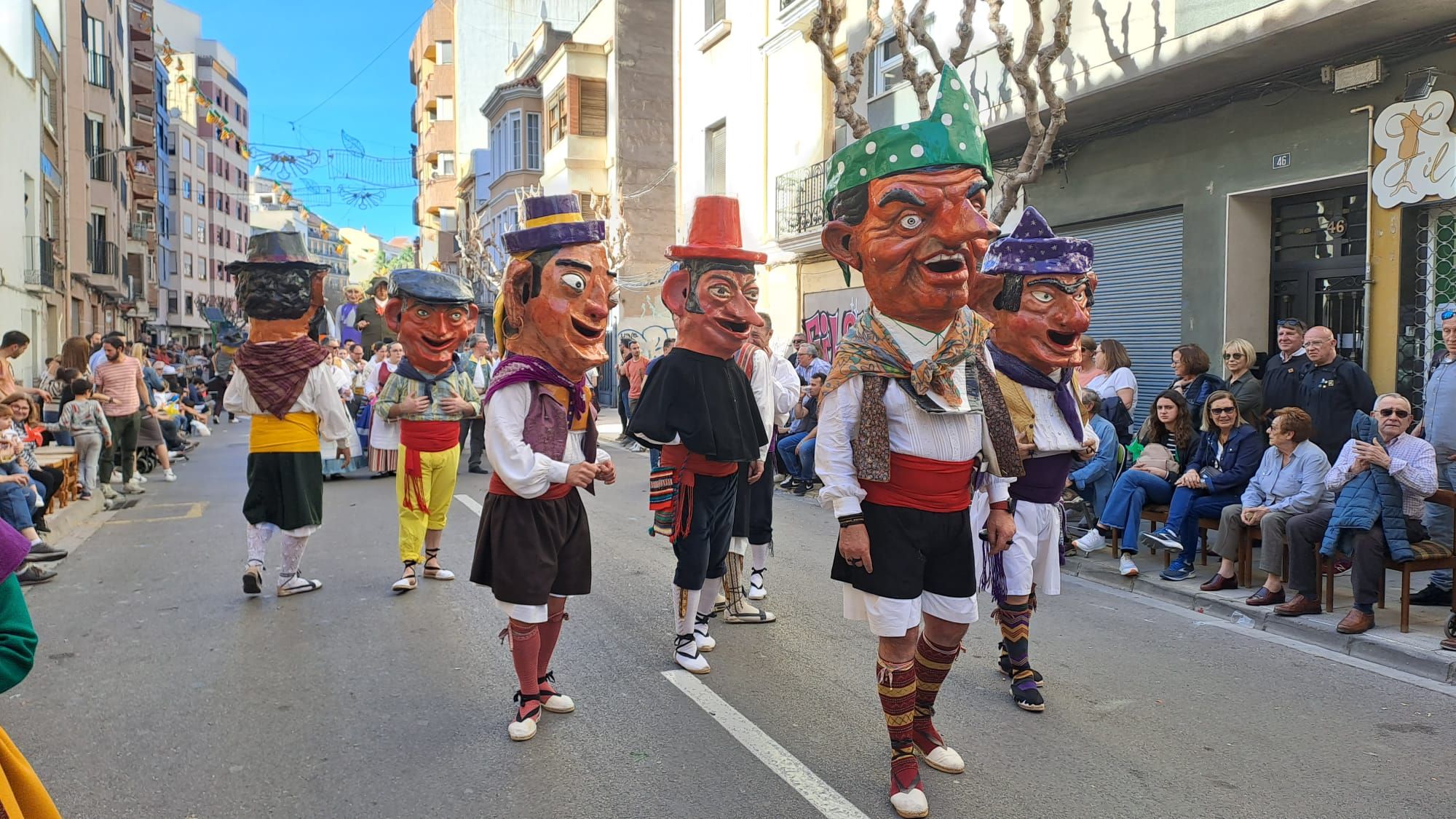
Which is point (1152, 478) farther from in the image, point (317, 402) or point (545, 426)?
point (317, 402)

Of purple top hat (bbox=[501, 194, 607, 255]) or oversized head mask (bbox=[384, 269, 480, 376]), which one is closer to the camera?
purple top hat (bbox=[501, 194, 607, 255])

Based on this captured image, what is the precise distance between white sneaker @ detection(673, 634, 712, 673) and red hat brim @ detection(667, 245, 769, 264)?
2029mm

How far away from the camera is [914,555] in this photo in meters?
3.77

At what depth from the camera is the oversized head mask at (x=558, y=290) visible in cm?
455

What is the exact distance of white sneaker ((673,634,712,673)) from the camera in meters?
5.25

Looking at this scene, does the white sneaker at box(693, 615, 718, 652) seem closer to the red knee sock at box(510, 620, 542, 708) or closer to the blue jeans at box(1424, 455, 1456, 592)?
the red knee sock at box(510, 620, 542, 708)

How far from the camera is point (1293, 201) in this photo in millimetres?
10758

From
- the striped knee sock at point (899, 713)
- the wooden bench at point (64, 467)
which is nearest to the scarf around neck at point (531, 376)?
the striped knee sock at point (899, 713)

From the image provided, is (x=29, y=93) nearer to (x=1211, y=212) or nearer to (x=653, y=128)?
(x=653, y=128)

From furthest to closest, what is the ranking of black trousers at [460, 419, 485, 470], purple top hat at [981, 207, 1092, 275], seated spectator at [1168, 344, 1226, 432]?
black trousers at [460, 419, 485, 470], seated spectator at [1168, 344, 1226, 432], purple top hat at [981, 207, 1092, 275]

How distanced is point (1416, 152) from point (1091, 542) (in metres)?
4.72

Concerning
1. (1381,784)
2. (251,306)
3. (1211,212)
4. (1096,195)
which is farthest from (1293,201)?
(251,306)

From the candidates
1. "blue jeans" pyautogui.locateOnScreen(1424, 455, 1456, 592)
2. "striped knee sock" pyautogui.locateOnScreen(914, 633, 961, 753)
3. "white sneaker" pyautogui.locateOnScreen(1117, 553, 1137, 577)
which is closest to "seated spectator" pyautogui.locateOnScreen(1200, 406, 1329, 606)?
"white sneaker" pyautogui.locateOnScreen(1117, 553, 1137, 577)

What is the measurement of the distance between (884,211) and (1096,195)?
10015 millimetres
